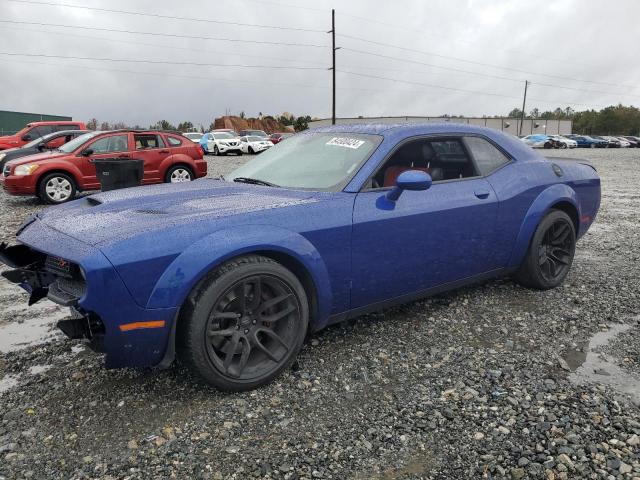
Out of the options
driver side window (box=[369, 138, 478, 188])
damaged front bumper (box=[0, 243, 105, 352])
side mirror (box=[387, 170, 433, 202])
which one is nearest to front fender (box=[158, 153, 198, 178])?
damaged front bumper (box=[0, 243, 105, 352])

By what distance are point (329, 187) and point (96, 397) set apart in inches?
71.6

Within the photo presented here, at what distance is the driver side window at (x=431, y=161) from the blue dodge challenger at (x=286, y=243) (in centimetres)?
1

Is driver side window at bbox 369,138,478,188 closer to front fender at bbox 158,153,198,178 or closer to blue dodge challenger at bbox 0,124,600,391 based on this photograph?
blue dodge challenger at bbox 0,124,600,391

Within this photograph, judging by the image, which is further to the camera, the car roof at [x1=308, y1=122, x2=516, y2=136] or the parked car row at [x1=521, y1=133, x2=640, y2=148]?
the parked car row at [x1=521, y1=133, x2=640, y2=148]

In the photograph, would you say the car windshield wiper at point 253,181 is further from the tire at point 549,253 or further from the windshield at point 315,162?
the tire at point 549,253

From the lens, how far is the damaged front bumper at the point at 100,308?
2275mm

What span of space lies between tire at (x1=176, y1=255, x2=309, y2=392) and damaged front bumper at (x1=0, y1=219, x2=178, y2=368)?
0.15m

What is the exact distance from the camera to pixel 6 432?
2.40m

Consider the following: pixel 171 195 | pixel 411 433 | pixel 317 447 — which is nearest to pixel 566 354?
pixel 411 433

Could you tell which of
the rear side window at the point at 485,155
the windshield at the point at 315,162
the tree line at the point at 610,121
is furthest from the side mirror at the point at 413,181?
the tree line at the point at 610,121

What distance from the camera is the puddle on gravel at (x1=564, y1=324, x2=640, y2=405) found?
283cm

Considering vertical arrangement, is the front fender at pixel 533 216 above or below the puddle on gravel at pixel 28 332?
above

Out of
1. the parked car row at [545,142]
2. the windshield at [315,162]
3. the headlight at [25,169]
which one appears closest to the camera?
the windshield at [315,162]

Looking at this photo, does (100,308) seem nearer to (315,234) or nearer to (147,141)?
(315,234)
